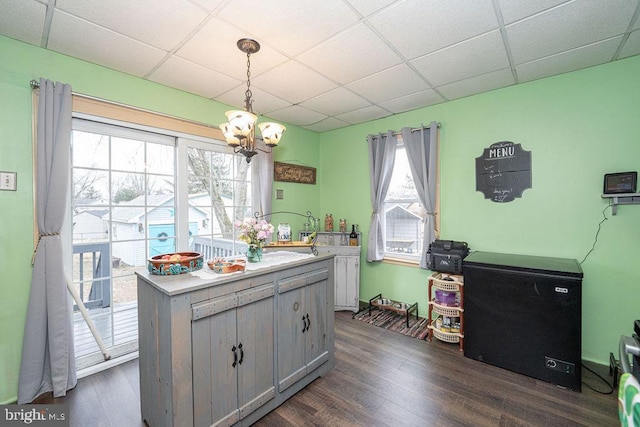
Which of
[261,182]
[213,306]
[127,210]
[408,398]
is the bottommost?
[408,398]

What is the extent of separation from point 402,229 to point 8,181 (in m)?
4.10

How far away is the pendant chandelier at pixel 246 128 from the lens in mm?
1903

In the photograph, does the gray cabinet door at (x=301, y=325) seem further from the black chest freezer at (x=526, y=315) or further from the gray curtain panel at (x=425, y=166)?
the gray curtain panel at (x=425, y=166)

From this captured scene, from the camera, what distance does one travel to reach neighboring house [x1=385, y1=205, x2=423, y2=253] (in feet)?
12.5

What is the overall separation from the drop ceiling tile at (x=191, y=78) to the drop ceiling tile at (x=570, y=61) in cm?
287

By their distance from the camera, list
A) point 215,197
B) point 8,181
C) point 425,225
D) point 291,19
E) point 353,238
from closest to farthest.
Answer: point 291,19, point 8,181, point 215,197, point 425,225, point 353,238

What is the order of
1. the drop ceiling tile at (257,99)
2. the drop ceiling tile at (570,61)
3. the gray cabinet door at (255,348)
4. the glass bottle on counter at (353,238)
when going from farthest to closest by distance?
1. the glass bottle on counter at (353,238)
2. the drop ceiling tile at (257,99)
3. the drop ceiling tile at (570,61)
4. the gray cabinet door at (255,348)

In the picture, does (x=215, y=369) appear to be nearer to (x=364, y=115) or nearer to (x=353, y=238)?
(x=353, y=238)

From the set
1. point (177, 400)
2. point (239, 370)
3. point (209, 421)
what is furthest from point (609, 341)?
point (177, 400)

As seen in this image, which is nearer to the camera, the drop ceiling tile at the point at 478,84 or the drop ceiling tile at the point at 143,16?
the drop ceiling tile at the point at 143,16

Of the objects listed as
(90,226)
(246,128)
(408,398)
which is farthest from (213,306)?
(90,226)

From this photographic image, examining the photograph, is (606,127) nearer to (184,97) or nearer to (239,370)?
(239,370)

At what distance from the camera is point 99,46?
218 centimetres

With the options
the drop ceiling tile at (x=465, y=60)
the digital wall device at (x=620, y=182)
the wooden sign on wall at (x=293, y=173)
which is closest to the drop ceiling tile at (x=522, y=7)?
the drop ceiling tile at (x=465, y=60)
